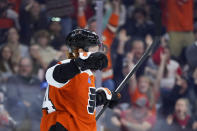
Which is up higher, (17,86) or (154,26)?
(154,26)

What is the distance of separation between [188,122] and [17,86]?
80.7 inches

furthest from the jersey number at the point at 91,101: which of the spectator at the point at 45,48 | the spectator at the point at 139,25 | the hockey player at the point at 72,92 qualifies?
the spectator at the point at 139,25

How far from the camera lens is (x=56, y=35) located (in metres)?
6.10

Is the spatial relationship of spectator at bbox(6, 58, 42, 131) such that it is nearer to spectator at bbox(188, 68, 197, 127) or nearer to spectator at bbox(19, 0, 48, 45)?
spectator at bbox(19, 0, 48, 45)

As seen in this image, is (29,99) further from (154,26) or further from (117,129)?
(154,26)

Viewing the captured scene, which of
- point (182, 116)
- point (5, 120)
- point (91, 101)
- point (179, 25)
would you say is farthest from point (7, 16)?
point (91, 101)

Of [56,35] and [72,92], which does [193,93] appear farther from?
[72,92]

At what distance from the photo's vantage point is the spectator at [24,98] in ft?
19.3

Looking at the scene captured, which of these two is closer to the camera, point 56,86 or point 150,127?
point 56,86

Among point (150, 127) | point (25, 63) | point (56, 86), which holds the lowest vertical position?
point (150, 127)

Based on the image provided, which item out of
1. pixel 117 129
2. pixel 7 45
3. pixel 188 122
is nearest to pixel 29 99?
pixel 7 45

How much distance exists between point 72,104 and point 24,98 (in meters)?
2.94

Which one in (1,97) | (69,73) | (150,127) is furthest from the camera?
(150,127)

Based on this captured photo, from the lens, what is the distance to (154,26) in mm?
6367
